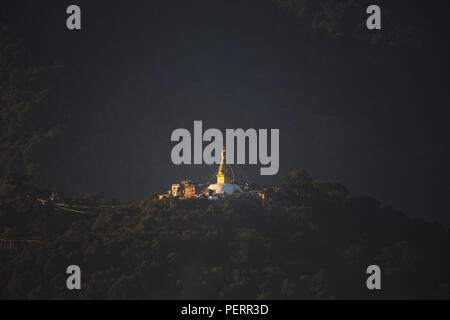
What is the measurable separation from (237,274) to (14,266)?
17816mm

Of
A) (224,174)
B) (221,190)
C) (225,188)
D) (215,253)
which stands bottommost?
(215,253)

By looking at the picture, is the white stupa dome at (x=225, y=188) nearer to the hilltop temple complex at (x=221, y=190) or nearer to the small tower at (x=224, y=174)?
the hilltop temple complex at (x=221, y=190)

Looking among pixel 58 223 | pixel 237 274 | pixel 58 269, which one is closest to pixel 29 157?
pixel 58 223

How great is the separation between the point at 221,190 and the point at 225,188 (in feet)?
1.23

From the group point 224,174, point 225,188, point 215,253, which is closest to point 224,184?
point 225,188

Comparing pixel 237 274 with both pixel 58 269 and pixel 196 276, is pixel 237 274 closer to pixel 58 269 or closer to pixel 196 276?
pixel 196 276

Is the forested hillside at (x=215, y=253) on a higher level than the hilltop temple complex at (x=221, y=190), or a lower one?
lower

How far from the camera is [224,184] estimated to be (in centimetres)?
6197

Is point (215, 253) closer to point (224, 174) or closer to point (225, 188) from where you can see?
point (225, 188)

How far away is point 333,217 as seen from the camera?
219 feet

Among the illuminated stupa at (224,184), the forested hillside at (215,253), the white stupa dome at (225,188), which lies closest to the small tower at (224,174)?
the illuminated stupa at (224,184)

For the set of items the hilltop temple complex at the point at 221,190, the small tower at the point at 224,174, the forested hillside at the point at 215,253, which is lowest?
the forested hillside at the point at 215,253

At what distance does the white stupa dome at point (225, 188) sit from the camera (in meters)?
61.3
